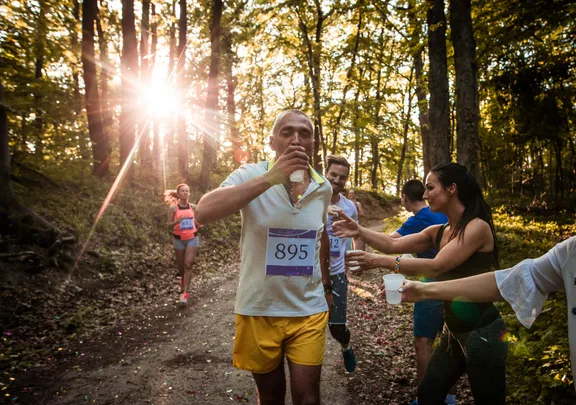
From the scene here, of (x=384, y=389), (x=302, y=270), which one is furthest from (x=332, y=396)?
(x=302, y=270)

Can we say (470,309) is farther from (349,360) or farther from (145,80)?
(145,80)

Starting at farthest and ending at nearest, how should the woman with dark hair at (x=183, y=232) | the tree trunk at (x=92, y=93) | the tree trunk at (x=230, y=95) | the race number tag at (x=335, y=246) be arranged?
the tree trunk at (x=230, y=95) < the tree trunk at (x=92, y=93) < the woman with dark hair at (x=183, y=232) < the race number tag at (x=335, y=246)

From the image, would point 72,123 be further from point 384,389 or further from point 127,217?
point 384,389

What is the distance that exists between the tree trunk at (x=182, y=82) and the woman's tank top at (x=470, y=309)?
57.3 ft

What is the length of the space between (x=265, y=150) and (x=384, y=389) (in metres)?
26.4

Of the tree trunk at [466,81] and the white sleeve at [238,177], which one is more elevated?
the tree trunk at [466,81]

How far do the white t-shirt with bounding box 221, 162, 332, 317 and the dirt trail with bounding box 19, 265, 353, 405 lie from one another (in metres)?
2.24

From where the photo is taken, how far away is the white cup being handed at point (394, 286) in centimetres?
219

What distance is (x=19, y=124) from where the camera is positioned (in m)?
8.62

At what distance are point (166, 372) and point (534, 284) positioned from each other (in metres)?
4.56

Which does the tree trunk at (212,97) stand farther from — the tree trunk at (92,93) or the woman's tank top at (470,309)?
the woman's tank top at (470,309)

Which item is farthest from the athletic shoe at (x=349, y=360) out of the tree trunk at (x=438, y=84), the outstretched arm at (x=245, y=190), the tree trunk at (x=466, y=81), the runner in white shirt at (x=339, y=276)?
A: the tree trunk at (x=438, y=84)

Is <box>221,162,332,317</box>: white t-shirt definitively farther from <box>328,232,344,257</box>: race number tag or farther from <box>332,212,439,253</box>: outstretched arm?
<box>328,232,344,257</box>: race number tag

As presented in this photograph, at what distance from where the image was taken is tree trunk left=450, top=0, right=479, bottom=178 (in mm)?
7895
